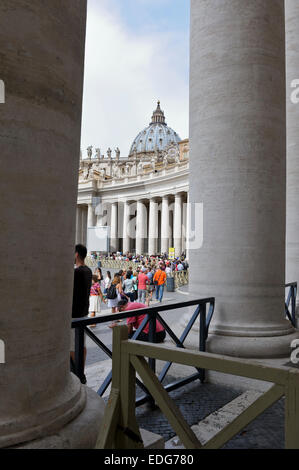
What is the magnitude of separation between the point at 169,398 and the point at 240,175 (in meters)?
5.64

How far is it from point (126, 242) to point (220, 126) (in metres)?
89.0

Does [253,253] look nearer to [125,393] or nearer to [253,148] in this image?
[253,148]

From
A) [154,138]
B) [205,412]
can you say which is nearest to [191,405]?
[205,412]

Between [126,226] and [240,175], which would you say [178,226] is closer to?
[126,226]

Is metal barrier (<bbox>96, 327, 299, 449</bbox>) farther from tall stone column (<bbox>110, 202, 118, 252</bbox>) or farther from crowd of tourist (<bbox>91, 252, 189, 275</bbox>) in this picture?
tall stone column (<bbox>110, 202, 118, 252</bbox>)

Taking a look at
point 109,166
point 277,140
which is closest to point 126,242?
point 109,166

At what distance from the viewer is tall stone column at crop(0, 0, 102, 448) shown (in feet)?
9.48

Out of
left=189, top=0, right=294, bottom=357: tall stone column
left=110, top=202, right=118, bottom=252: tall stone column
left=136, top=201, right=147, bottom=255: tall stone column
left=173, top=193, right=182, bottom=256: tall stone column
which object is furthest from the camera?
left=110, top=202, right=118, bottom=252: tall stone column

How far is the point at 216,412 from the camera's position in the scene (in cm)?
562

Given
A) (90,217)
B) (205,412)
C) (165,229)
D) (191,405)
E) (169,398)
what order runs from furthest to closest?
1. (90,217)
2. (165,229)
3. (191,405)
4. (205,412)
5. (169,398)

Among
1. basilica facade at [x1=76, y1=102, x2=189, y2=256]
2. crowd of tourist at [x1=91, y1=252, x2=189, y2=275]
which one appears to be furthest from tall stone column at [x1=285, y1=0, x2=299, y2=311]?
basilica facade at [x1=76, y1=102, x2=189, y2=256]

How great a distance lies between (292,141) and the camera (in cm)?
1391

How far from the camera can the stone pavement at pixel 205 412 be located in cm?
481

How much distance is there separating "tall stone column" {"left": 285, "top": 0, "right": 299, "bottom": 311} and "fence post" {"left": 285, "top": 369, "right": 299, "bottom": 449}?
1153cm
